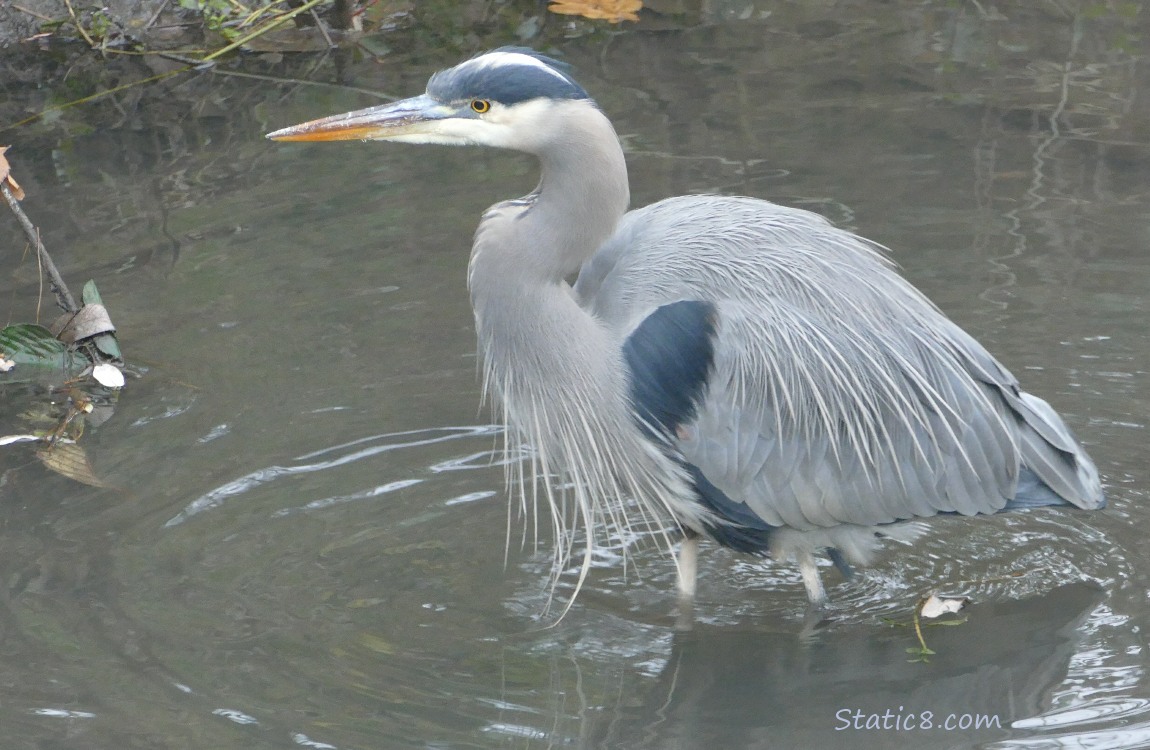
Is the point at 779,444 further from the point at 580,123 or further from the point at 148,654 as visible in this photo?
the point at 148,654

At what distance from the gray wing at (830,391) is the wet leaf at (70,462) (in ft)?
6.31

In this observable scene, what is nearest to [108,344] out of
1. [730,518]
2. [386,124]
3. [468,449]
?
[468,449]

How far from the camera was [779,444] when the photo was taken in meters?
4.26

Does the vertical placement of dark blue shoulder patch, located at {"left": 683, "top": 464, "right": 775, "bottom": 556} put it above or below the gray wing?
below

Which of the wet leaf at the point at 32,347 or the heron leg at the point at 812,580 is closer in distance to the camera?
the heron leg at the point at 812,580

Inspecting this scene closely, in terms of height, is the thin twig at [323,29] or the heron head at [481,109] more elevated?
the heron head at [481,109]

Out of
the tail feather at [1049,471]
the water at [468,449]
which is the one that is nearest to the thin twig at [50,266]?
the water at [468,449]

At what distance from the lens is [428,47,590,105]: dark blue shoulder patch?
150 inches

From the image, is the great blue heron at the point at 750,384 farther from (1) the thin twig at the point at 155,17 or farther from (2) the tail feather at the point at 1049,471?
(1) the thin twig at the point at 155,17

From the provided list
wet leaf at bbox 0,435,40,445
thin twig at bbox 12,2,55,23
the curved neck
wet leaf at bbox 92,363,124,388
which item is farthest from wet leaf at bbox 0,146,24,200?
thin twig at bbox 12,2,55,23

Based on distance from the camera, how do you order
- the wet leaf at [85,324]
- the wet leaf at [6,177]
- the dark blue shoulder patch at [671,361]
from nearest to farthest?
1. the dark blue shoulder patch at [671,361]
2. the wet leaf at [6,177]
3. the wet leaf at [85,324]

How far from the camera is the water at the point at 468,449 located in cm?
391

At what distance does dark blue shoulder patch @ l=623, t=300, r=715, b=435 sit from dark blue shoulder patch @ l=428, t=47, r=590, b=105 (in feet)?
2.24

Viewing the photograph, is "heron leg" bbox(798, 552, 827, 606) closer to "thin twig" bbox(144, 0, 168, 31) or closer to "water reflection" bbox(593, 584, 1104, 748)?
"water reflection" bbox(593, 584, 1104, 748)
